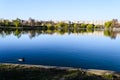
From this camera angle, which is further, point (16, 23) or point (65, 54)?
point (16, 23)

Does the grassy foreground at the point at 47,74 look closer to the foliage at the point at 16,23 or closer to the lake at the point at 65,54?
the lake at the point at 65,54

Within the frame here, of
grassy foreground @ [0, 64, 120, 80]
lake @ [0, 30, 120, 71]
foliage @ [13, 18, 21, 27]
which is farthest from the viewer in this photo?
foliage @ [13, 18, 21, 27]

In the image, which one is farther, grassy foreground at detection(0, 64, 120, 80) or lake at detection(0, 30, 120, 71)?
lake at detection(0, 30, 120, 71)

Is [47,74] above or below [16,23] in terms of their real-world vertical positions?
above

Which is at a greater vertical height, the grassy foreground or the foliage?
the grassy foreground

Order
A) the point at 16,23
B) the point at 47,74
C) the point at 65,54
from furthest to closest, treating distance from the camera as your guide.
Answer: the point at 16,23 → the point at 65,54 → the point at 47,74

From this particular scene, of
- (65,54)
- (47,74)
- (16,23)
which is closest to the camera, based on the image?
(47,74)

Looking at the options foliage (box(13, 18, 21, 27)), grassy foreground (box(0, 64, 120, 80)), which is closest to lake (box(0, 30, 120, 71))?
grassy foreground (box(0, 64, 120, 80))

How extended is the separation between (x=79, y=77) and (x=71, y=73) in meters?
0.80

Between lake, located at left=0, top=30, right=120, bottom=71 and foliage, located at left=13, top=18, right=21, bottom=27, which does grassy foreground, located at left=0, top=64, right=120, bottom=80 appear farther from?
foliage, located at left=13, top=18, right=21, bottom=27

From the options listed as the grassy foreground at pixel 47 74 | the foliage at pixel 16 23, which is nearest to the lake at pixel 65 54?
the grassy foreground at pixel 47 74

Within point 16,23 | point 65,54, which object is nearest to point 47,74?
point 65,54

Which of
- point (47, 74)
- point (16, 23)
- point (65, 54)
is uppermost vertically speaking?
point (47, 74)

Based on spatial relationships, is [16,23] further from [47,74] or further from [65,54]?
[47,74]
